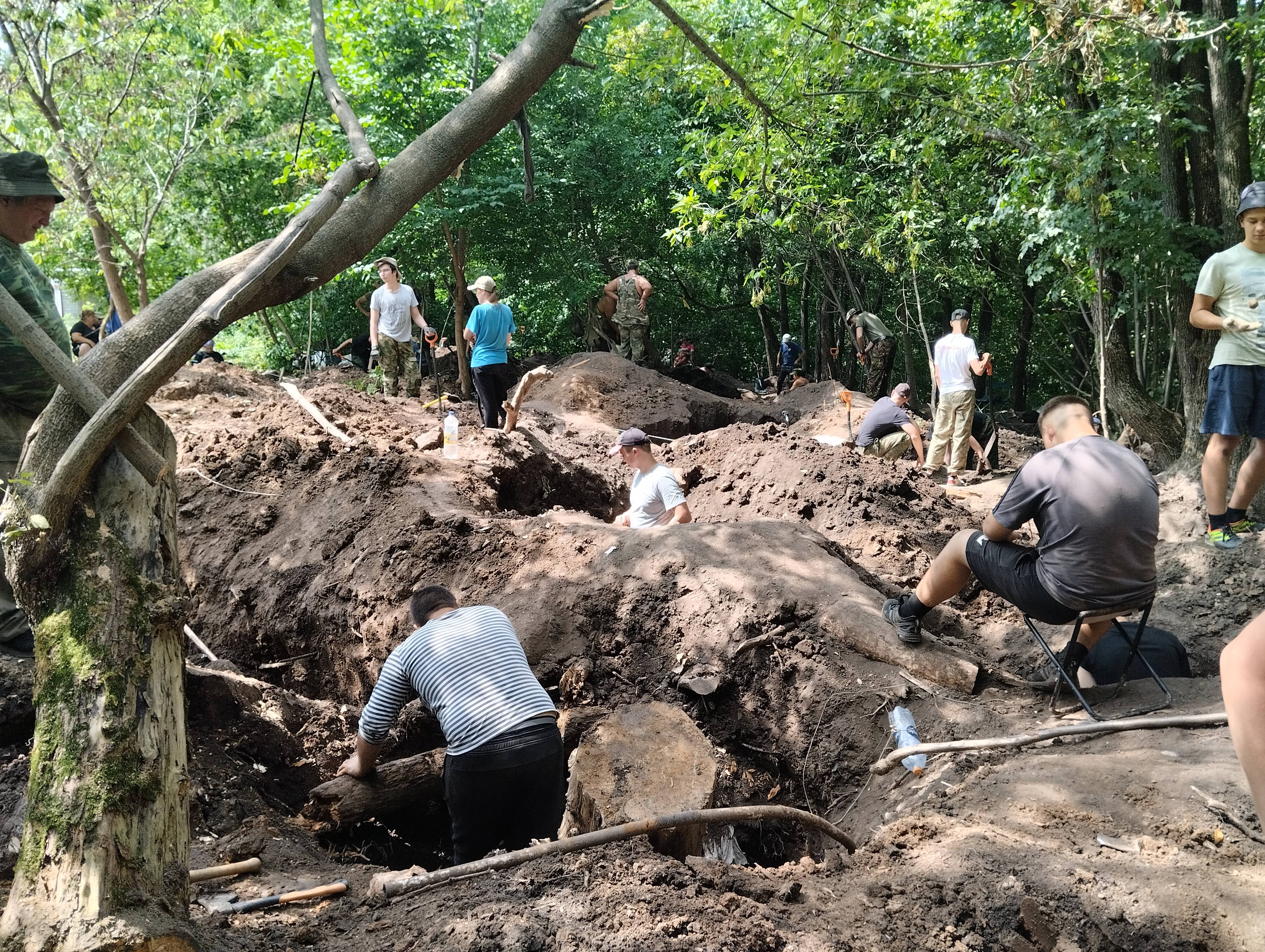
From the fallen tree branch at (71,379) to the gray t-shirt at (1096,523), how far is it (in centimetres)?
368

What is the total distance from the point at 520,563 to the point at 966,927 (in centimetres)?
382

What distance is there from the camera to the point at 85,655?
2752 mm

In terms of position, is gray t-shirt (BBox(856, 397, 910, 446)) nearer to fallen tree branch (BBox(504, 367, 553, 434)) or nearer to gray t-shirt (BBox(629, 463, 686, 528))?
fallen tree branch (BBox(504, 367, 553, 434))

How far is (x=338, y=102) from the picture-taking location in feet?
11.9

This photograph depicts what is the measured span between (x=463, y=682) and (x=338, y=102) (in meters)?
2.54

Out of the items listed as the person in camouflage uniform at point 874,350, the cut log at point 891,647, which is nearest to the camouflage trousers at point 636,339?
the person in camouflage uniform at point 874,350

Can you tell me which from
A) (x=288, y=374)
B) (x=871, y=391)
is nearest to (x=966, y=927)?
(x=871, y=391)

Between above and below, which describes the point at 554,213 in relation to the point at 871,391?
above

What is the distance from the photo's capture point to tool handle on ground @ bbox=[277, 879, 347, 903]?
322cm

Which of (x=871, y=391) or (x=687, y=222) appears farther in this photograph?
(x=871, y=391)

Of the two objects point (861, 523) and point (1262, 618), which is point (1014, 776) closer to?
point (1262, 618)

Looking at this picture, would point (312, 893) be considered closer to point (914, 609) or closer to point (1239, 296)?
point (914, 609)

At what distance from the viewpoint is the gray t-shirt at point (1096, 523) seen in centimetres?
412

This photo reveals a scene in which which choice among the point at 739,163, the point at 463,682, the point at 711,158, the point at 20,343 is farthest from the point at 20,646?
the point at 711,158
